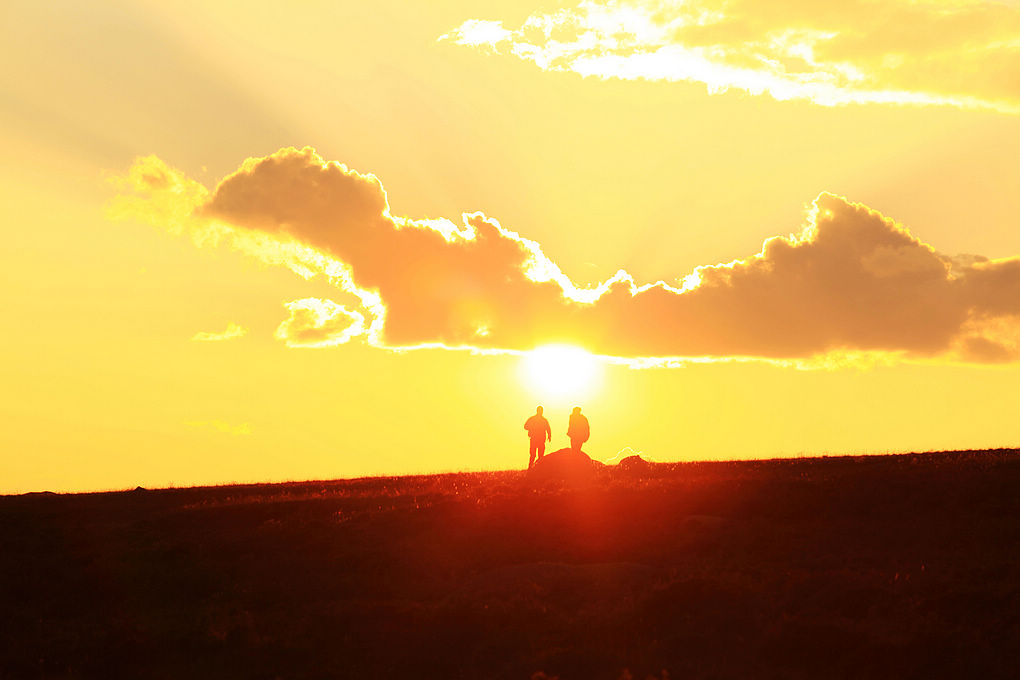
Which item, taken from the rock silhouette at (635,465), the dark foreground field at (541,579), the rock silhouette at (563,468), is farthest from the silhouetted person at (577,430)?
the dark foreground field at (541,579)

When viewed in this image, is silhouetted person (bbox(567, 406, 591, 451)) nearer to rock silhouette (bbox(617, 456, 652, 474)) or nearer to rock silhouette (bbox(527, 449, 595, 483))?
rock silhouette (bbox(527, 449, 595, 483))

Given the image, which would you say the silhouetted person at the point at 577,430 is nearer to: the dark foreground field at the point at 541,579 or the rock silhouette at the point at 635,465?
the rock silhouette at the point at 635,465

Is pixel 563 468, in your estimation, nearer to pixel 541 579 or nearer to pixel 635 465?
pixel 635 465

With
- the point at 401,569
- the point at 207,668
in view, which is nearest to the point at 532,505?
the point at 401,569

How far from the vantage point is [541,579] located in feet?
80.5

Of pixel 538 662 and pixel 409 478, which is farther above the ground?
pixel 409 478

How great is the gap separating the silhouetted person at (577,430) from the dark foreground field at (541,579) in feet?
9.44

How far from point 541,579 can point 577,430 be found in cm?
1545

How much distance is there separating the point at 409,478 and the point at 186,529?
1326cm

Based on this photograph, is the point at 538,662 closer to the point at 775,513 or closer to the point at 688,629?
the point at 688,629

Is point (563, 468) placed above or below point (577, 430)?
below

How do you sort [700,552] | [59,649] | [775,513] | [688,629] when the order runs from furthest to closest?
[775,513] → [700,552] → [59,649] → [688,629]

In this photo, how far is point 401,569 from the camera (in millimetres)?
27094

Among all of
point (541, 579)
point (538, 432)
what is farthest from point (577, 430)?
point (541, 579)
